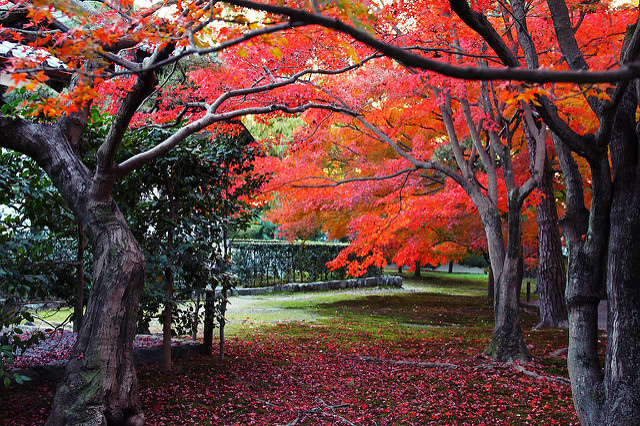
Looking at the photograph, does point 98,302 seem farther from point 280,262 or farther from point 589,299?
point 280,262

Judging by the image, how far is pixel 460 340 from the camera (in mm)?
9086

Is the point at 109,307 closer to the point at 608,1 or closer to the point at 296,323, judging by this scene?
the point at 296,323

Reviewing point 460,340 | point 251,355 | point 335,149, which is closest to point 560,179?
point 335,149

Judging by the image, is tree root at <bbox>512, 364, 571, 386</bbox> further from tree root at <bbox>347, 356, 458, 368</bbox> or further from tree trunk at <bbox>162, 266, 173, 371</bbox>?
tree trunk at <bbox>162, 266, 173, 371</bbox>

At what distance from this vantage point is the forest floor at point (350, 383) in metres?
4.82

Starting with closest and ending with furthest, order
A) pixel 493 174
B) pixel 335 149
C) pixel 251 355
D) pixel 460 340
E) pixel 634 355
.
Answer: pixel 634 355, pixel 251 355, pixel 493 174, pixel 460 340, pixel 335 149

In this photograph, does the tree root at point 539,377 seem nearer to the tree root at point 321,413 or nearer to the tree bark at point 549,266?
the tree root at point 321,413

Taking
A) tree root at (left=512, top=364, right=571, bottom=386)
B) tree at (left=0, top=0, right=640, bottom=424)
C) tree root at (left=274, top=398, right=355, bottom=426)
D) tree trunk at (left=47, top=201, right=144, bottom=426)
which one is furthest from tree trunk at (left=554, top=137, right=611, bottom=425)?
tree trunk at (left=47, top=201, right=144, bottom=426)

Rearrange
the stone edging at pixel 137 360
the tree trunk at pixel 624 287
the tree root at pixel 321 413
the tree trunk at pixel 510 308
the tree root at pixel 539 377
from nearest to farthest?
the tree trunk at pixel 624 287, the tree root at pixel 321 413, the stone edging at pixel 137 360, the tree root at pixel 539 377, the tree trunk at pixel 510 308

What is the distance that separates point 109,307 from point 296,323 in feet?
22.6

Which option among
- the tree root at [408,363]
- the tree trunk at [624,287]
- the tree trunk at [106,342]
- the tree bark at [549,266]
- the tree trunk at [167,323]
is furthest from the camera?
the tree bark at [549,266]

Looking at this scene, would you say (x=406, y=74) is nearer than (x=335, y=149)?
Yes

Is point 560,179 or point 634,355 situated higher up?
point 560,179

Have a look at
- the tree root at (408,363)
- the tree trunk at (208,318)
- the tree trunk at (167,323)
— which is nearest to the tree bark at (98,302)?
the tree trunk at (167,323)
